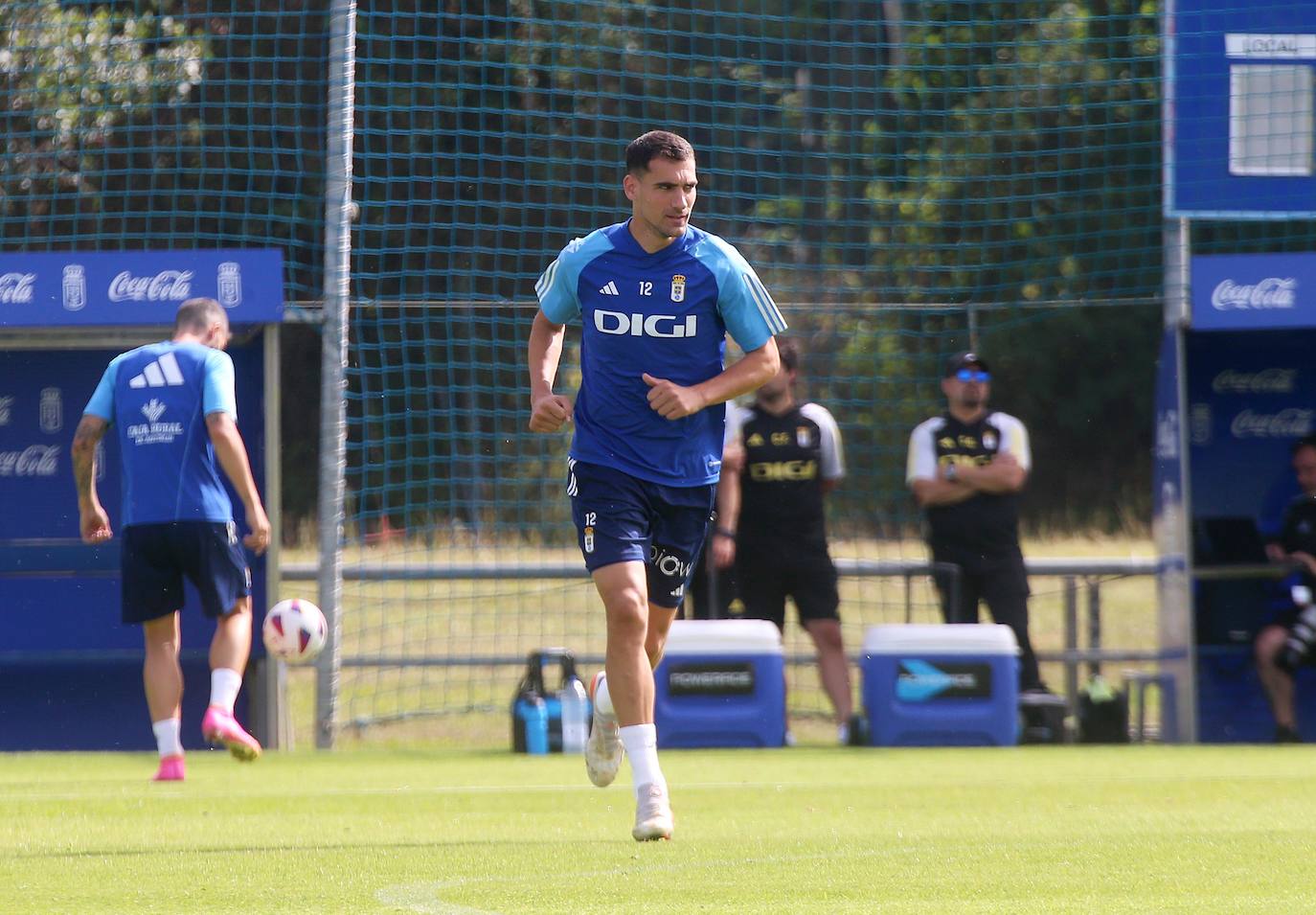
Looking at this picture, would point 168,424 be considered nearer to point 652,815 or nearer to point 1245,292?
point 652,815

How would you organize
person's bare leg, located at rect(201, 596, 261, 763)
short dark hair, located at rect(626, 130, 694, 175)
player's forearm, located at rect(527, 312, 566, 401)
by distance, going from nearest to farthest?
short dark hair, located at rect(626, 130, 694, 175) → player's forearm, located at rect(527, 312, 566, 401) → person's bare leg, located at rect(201, 596, 261, 763)

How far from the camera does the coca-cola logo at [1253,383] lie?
1210 cm

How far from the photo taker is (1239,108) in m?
11.2

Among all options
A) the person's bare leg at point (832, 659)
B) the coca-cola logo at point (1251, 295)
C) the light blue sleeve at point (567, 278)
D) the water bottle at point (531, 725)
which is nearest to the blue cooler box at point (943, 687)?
the person's bare leg at point (832, 659)

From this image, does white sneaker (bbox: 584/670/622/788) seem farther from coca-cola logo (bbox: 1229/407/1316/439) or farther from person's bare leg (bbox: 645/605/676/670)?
coca-cola logo (bbox: 1229/407/1316/439)

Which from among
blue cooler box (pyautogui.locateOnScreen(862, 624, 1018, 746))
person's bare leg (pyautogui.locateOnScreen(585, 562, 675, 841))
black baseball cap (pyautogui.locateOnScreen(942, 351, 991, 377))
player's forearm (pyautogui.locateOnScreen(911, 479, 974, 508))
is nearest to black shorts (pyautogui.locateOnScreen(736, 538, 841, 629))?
blue cooler box (pyautogui.locateOnScreen(862, 624, 1018, 746))

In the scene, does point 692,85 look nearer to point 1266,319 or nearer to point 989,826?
point 1266,319

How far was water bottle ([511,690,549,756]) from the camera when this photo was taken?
32.3 ft

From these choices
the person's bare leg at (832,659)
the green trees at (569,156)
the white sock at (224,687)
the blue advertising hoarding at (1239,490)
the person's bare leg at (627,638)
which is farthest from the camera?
the green trees at (569,156)

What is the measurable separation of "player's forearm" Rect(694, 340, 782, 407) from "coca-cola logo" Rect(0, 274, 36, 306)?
544 cm

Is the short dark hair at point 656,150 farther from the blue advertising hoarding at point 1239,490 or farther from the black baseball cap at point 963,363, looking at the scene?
the blue advertising hoarding at point 1239,490

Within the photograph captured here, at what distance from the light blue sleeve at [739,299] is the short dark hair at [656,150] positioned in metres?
0.29

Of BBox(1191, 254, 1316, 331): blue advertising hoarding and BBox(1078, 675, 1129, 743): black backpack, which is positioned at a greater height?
BBox(1191, 254, 1316, 331): blue advertising hoarding

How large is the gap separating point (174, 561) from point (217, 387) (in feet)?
2.41
